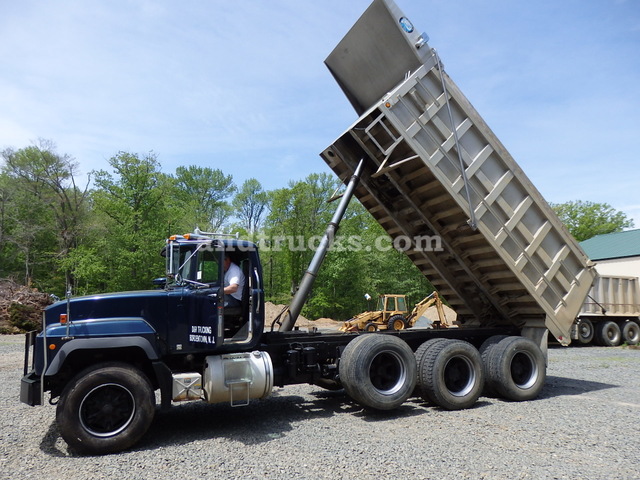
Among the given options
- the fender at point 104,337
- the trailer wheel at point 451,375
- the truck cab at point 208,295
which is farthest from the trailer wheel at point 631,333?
the fender at point 104,337

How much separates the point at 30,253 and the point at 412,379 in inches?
1328

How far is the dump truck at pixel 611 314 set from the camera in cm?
1752

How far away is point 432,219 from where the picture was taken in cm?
755

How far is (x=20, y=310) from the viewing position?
19.0 m

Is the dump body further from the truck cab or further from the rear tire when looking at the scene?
the truck cab

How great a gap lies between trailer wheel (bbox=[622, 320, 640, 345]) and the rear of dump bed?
13243mm

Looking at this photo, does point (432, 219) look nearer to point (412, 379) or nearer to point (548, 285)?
point (548, 285)

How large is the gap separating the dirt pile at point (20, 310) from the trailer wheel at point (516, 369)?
17754 mm

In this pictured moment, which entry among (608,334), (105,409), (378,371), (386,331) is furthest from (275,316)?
(608,334)

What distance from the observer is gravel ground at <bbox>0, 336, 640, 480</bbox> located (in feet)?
13.8

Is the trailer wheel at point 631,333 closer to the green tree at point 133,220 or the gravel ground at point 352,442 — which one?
the gravel ground at point 352,442

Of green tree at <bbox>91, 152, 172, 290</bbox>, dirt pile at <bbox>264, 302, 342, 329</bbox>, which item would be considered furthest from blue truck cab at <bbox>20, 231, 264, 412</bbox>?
green tree at <bbox>91, 152, 172, 290</bbox>

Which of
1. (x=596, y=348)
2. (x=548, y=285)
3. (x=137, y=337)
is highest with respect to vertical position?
(x=548, y=285)

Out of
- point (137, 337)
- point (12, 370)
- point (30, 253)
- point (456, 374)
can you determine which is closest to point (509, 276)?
point (456, 374)
